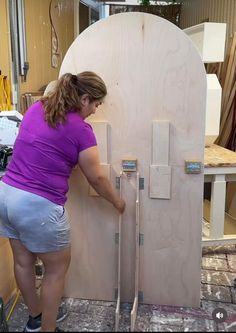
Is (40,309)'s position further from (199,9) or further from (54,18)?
(199,9)

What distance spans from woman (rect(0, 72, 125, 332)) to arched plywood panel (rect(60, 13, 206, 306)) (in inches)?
9.5

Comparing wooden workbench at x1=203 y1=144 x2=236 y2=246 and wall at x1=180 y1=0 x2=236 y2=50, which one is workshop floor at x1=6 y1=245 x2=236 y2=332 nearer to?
wooden workbench at x1=203 y1=144 x2=236 y2=246

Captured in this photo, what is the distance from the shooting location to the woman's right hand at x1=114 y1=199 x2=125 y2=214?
193cm

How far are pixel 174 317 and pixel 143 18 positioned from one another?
63.7 inches

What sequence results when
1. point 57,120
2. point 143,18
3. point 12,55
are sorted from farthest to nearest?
point 12,55
point 143,18
point 57,120

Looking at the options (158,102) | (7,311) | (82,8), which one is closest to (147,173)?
(158,102)

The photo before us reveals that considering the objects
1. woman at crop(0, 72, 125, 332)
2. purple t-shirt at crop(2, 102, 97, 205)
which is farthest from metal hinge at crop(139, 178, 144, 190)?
purple t-shirt at crop(2, 102, 97, 205)

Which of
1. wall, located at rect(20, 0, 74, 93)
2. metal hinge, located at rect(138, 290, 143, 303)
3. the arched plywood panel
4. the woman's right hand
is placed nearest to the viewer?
the arched plywood panel

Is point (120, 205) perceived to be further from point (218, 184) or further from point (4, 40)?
point (4, 40)

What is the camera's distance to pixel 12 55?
2.68 meters

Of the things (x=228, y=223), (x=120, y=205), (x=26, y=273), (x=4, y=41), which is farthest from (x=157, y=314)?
(x=4, y=41)

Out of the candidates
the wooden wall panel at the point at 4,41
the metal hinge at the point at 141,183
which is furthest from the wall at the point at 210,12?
the metal hinge at the point at 141,183

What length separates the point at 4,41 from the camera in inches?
98.3

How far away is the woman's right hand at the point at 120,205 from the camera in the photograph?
1.93 m
